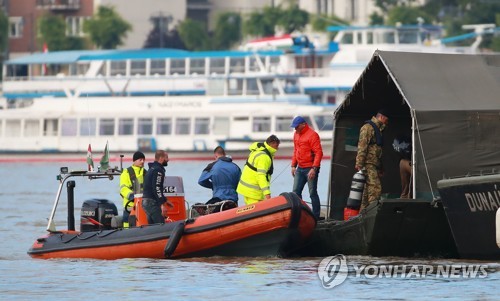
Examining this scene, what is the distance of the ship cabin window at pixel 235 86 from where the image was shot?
244ft

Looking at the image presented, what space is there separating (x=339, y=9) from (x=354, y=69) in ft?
129

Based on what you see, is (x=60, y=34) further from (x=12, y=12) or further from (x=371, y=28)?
(x=371, y=28)

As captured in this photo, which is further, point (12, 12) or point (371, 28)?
point (12, 12)

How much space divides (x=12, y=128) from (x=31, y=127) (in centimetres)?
138

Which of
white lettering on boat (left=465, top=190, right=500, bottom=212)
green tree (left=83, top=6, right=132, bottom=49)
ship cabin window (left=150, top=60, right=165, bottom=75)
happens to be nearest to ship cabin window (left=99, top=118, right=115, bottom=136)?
ship cabin window (left=150, top=60, right=165, bottom=75)

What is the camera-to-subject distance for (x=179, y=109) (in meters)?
74.8

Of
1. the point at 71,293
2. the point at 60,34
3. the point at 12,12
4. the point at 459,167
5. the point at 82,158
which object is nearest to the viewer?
the point at 71,293

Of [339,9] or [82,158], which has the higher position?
[339,9]

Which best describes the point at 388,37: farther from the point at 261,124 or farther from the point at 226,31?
the point at 226,31

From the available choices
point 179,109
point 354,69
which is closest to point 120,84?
point 179,109

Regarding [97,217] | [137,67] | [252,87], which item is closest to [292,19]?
[137,67]

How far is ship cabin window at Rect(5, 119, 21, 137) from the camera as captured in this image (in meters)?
76.3

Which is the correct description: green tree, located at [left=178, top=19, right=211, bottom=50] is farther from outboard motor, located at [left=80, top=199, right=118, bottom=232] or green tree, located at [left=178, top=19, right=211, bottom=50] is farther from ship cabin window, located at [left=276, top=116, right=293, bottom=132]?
outboard motor, located at [left=80, top=199, right=118, bottom=232]

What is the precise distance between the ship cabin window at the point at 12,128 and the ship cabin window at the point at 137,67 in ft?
22.5
